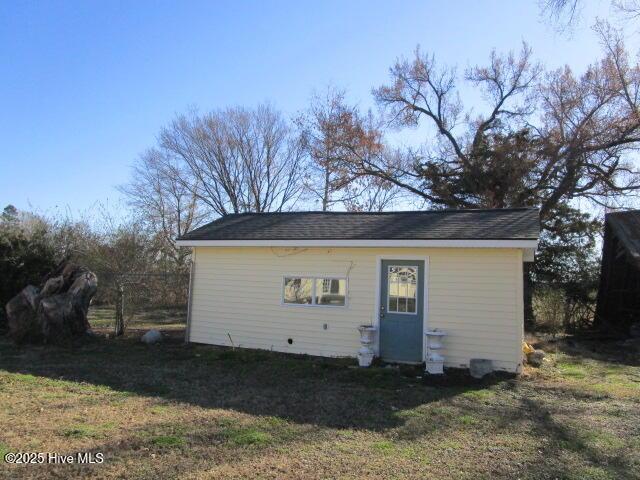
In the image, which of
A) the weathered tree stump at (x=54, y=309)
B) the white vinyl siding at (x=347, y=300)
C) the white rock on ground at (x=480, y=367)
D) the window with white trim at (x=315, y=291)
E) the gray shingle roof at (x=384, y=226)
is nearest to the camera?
the white rock on ground at (x=480, y=367)

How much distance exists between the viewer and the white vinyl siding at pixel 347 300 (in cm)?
921

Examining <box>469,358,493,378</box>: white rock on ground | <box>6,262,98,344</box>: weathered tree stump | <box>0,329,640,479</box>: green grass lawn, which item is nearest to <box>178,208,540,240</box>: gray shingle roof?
<box>469,358,493,378</box>: white rock on ground

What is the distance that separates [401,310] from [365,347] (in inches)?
42.1

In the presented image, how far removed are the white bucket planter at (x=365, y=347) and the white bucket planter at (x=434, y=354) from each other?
107 cm

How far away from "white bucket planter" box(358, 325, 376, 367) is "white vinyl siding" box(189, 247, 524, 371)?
0.53 m

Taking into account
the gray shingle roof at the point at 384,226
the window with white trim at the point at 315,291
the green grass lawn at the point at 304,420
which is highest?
the gray shingle roof at the point at 384,226

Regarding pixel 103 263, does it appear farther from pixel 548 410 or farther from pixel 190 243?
pixel 548 410

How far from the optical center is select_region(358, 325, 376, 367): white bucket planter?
9484mm

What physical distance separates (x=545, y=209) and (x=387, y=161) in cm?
804

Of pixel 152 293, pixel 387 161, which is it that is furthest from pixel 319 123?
pixel 152 293

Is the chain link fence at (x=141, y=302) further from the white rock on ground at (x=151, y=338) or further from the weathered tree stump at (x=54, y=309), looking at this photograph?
the white rock on ground at (x=151, y=338)

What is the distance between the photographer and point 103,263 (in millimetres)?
13961

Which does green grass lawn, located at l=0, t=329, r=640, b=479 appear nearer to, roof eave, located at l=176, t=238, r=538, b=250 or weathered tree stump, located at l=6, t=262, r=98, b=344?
weathered tree stump, located at l=6, t=262, r=98, b=344

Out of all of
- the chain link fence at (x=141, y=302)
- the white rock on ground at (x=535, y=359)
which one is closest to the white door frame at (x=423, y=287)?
the white rock on ground at (x=535, y=359)
